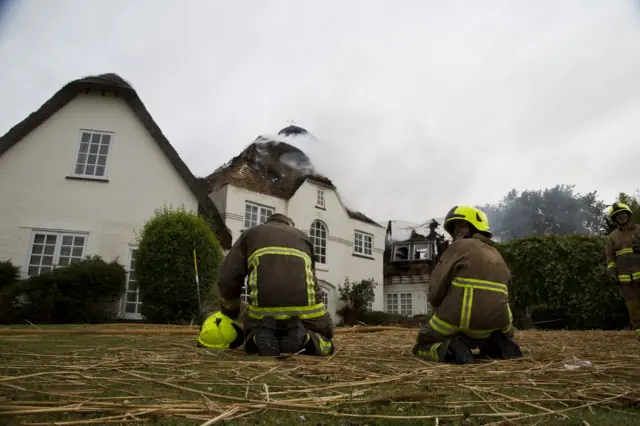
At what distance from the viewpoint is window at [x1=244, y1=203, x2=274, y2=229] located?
17562 millimetres

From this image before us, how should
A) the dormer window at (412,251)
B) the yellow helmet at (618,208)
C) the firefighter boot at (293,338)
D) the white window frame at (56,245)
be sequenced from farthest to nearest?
1. the dormer window at (412,251)
2. the white window frame at (56,245)
3. the yellow helmet at (618,208)
4. the firefighter boot at (293,338)

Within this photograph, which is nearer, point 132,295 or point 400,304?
point 132,295

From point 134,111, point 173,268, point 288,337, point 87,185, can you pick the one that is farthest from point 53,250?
point 288,337

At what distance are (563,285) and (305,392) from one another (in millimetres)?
12265

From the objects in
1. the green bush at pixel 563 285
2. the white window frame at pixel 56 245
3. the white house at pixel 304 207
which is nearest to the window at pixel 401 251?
the white house at pixel 304 207

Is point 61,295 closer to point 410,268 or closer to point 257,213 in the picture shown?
point 257,213

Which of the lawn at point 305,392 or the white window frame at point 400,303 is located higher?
the white window frame at point 400,303

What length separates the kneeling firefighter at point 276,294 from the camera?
13.0 ft

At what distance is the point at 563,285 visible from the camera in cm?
1247

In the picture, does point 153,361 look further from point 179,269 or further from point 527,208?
point 527,208

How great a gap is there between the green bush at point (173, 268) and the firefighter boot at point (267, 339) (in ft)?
24.3

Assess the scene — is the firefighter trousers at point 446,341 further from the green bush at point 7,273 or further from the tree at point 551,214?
the tree at point 551,214

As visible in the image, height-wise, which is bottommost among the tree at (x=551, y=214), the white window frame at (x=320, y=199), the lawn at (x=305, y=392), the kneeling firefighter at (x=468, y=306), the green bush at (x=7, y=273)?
the lawn at (x=305, y=392)

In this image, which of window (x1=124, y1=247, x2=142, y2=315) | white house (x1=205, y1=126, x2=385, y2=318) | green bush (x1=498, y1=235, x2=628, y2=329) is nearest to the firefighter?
green bush (x1=498, y1=235, x2=628, y2=329)
